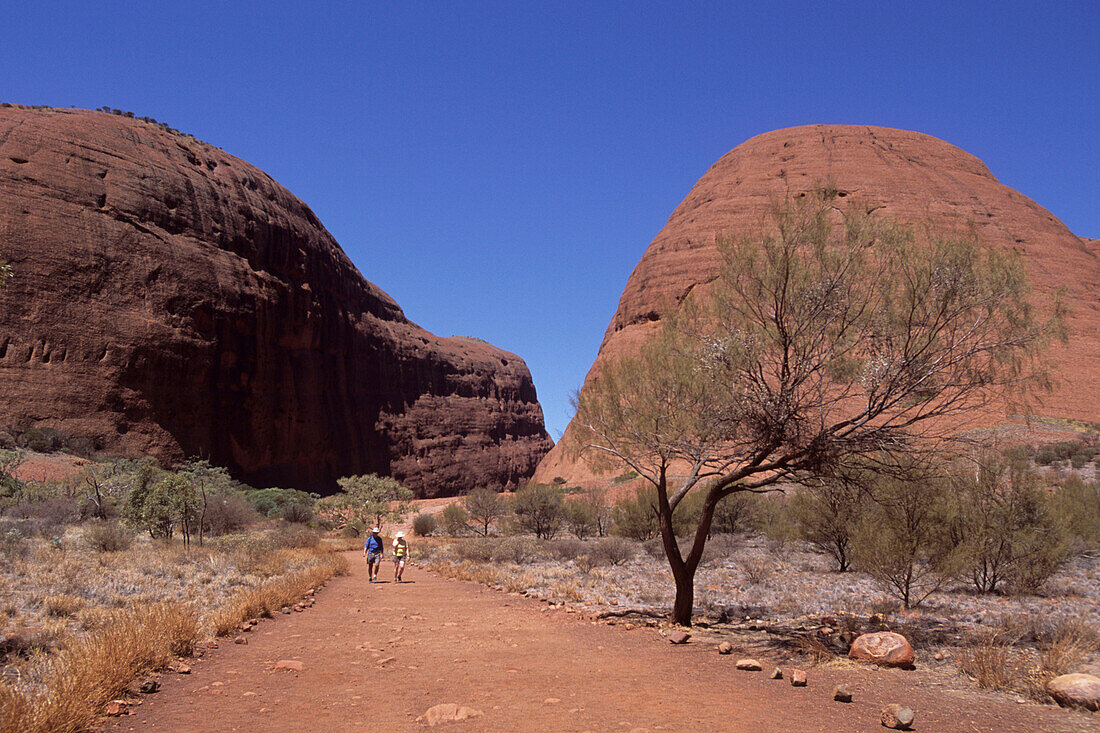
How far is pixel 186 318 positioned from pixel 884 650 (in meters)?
42.5

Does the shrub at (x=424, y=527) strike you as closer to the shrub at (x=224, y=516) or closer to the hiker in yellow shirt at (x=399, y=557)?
the shrub at (x=224, y=516)

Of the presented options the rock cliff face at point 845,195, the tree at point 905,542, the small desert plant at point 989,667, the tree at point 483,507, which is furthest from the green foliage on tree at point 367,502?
the small desert plant at point 989,667

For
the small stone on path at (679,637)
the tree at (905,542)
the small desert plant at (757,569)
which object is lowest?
the small desert plant at (757,569)

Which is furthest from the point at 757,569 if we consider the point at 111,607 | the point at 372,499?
the point at 372,499

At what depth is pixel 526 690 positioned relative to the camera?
5562mm

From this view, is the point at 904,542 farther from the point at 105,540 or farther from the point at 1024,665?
the point at 105,540

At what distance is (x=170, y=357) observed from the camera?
38.8 meters

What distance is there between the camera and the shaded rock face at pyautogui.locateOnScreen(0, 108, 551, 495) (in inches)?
1362

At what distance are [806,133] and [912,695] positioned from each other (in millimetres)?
58058

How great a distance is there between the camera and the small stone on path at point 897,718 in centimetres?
443

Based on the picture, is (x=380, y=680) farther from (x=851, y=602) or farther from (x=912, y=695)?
(x=851, y=602)

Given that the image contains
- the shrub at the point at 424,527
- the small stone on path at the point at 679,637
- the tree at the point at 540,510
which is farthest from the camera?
the shrub at the point at 424,527

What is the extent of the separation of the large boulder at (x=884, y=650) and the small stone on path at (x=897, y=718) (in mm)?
1733

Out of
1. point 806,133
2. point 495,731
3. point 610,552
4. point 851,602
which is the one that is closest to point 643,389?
point 851,602
